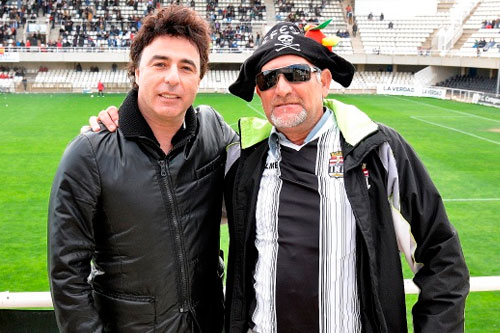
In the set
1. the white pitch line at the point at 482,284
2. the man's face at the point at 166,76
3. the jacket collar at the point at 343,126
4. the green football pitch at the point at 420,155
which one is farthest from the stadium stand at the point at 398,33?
the man's face at the point at 166,76

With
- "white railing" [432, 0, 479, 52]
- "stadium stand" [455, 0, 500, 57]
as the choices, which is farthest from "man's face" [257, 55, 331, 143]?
"white railing" [432, 0, 479, 52]

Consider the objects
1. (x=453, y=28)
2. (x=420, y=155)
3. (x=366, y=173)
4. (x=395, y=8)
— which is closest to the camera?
(x=366, y=173)

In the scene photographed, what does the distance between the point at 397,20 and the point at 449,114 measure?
23.0 metres

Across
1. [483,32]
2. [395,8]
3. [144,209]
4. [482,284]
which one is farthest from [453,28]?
[144,209]

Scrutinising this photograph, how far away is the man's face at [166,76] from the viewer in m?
2.63

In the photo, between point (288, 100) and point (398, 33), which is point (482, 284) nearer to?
A: point (288, 100)

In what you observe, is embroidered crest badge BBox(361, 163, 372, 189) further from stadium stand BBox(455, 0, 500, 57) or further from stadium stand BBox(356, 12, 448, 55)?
stadium stand BBox(356, 12, 448, 55)

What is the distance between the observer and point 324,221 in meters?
2.58

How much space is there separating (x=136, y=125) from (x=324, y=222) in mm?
983

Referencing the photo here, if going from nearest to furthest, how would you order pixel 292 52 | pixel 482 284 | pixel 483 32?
pixel 292 52 → pixel 482 284 → pixel 483 32

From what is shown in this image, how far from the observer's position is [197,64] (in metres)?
2.74

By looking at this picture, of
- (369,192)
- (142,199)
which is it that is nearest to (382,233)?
(369,192)

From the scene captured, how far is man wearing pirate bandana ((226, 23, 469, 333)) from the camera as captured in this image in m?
2.49

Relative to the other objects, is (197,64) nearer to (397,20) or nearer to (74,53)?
(74,53)
